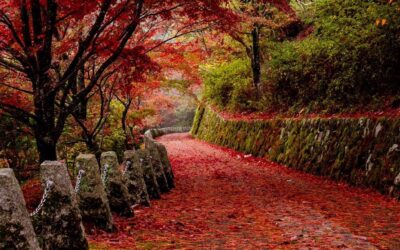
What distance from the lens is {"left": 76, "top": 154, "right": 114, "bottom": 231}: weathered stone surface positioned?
498 cm

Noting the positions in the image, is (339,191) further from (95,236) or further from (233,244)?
(95,236)

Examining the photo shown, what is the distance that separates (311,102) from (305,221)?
Answer: 7.51m

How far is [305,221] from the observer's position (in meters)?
5.79

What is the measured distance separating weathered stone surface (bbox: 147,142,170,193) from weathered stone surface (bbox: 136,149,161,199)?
0.58m

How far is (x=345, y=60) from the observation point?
35.1ft

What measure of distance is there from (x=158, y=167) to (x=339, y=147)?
14.3 feet

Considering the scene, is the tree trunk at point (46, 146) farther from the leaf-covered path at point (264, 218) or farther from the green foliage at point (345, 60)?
the green foliage at point (345, 60)

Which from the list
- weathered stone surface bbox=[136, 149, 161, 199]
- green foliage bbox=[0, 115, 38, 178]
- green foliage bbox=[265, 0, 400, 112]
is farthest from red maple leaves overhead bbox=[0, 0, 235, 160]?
green foliage bbox=[265, 0, 400, 112]

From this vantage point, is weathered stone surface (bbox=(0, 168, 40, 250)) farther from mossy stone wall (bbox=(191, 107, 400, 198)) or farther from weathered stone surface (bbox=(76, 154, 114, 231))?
mossy stone wall (bbox=(191, 107, 400, 198))

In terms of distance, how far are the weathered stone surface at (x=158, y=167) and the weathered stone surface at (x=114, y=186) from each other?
107 inches

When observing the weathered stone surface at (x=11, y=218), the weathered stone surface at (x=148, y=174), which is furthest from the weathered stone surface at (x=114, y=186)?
the weathered stone surface at (x=11, y=218)

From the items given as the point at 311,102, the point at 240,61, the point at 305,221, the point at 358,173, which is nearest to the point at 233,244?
the point at 305,221

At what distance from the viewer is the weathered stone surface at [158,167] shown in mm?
8773

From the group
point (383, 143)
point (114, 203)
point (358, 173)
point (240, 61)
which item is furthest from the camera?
point (240, 61)
